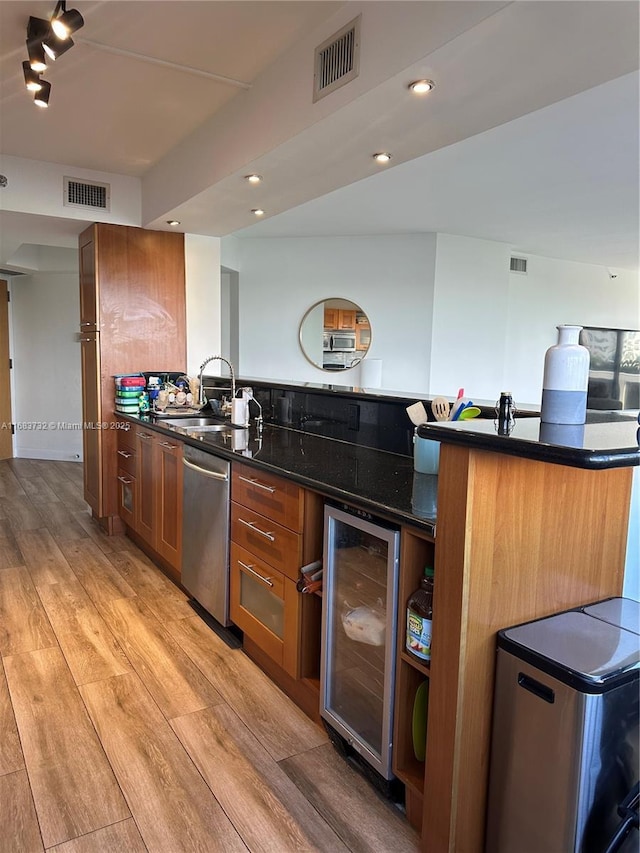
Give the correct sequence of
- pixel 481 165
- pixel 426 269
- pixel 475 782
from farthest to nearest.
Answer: pixel 426 269 → pixel 481 165 → pixel 475 782

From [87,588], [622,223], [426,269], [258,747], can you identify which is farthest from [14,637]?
[622,223]

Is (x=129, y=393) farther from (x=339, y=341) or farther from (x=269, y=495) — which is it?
(x=339, y=341)

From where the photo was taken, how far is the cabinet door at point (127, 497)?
3906 millimetres

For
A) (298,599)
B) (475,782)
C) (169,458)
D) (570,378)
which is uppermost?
(570,378)

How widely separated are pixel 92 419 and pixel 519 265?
17.8 feet

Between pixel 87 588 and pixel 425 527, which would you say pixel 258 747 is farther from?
pixel 87 588

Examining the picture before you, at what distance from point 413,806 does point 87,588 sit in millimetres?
2261

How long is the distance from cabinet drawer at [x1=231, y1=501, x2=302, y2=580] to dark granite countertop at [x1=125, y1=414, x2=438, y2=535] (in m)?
0.22

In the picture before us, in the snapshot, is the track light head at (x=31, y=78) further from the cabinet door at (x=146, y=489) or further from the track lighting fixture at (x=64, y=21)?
the cabinet door at (x=146, y=489)

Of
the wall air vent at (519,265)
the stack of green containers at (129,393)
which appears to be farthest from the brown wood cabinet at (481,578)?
the wall air vent at (519,265)

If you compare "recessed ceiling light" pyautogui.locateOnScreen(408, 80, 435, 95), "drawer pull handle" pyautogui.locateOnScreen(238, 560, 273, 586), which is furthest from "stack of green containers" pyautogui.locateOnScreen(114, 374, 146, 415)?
"recessed ceiling light" pyautogui.locateOnScreen(408, 80, 435, 95)

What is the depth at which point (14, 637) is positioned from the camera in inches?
106

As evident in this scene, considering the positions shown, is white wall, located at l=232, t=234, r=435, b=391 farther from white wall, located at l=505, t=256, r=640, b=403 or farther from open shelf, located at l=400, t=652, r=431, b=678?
open shelf, located at l=400, t=652, r=431, b=678

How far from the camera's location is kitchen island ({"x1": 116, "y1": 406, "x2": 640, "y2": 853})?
4.38 feet
